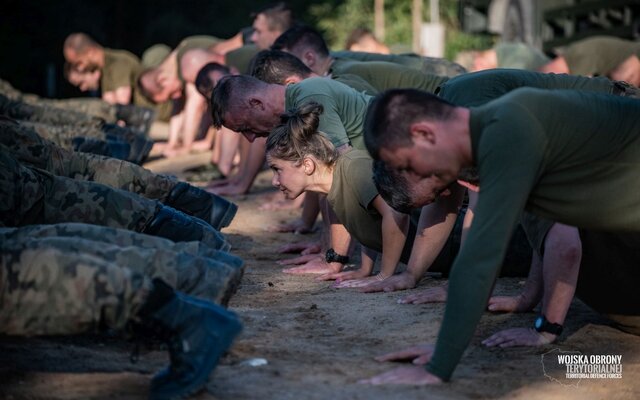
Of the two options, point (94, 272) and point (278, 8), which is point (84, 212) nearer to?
point (94, 272)

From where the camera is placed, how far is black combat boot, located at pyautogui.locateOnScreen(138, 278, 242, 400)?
11.0ft

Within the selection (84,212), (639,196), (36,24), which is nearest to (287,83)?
(84,212)

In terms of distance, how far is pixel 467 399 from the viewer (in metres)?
3.57

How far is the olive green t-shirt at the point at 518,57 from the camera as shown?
11.4 metres

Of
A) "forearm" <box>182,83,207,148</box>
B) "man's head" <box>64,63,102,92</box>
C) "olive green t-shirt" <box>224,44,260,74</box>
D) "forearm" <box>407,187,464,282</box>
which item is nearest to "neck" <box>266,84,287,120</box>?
"forearm" <box>407,187,464,282</box>

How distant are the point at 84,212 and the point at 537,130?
2139 millimetres

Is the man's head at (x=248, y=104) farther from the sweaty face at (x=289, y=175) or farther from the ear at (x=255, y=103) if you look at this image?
the sweaty face at (x=289, y=175)

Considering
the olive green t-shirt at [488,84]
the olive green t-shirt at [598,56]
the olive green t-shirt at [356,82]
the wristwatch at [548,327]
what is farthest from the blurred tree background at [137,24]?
the wristwatch at [548,327]

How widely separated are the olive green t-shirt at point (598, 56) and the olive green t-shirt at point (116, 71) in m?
5.58

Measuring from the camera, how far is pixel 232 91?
19.0 feet

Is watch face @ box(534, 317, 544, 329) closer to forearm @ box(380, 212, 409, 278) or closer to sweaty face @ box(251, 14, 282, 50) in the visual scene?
forearm @ box(380, 212, 409, 278)

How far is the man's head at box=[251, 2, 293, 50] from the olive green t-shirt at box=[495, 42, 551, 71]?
2.85m

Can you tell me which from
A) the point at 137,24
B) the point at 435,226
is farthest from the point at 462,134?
the point at 137,24

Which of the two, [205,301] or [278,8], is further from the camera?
[278,8]
